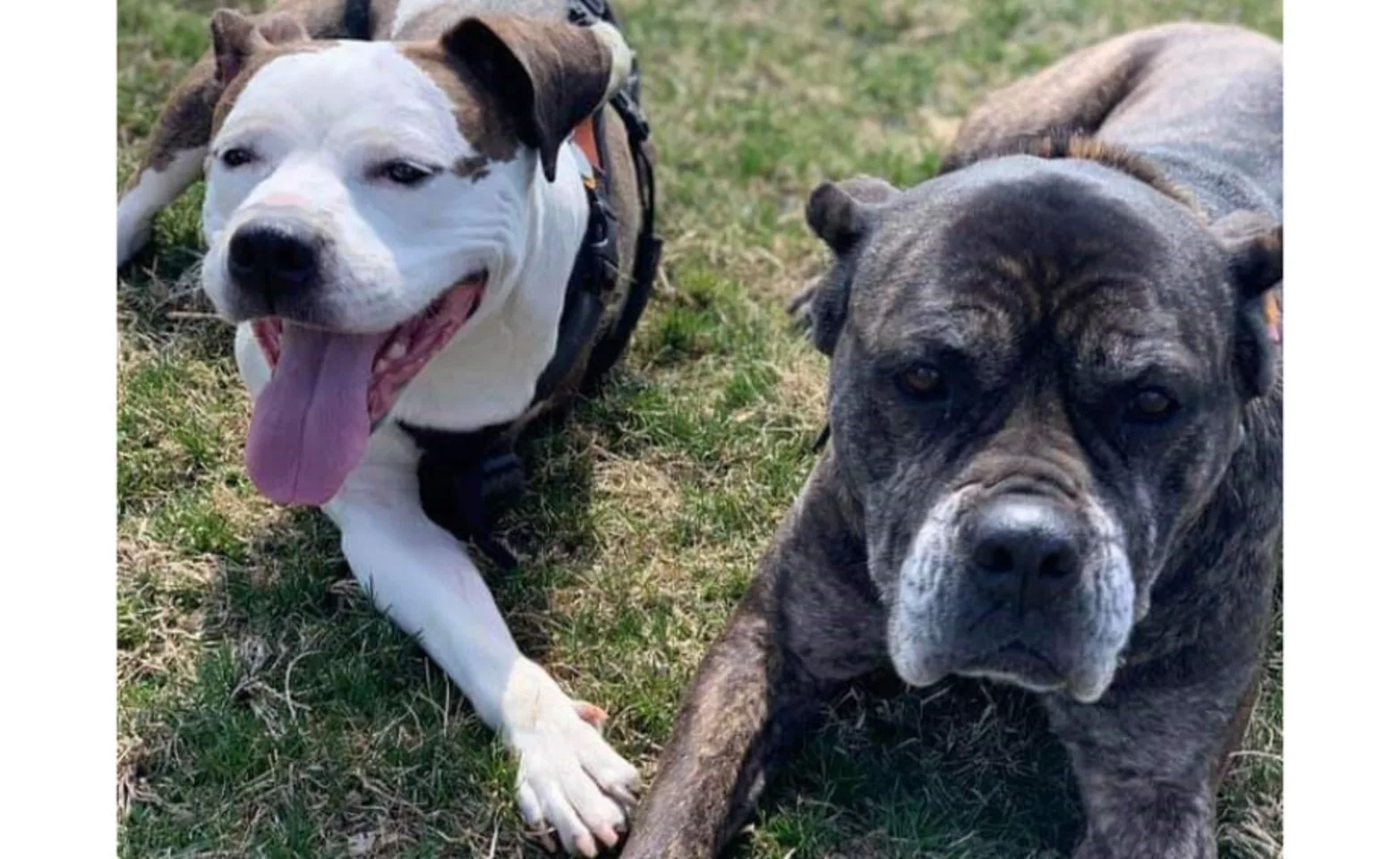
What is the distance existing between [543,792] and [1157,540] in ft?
3.97

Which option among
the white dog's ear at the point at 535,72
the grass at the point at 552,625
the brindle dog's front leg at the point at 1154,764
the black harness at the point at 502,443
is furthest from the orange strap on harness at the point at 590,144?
the brindle dog's front leg at the point at 1154,764

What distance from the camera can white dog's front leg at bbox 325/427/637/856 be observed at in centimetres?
307

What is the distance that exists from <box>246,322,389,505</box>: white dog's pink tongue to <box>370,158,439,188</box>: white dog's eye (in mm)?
316

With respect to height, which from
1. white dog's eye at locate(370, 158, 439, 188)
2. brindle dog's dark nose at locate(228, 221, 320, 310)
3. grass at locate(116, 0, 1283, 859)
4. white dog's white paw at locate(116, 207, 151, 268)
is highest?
white dog's eye at locate(370, 158, 439, 188)

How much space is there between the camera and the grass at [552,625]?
313cm

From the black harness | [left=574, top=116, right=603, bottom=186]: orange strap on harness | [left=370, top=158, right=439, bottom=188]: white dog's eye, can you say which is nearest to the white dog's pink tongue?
[left=370, top=158, right=439, bottom=188]: white dog's eye

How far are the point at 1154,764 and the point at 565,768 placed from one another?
3.56ft

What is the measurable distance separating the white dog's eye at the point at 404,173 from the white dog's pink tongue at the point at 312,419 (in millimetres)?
316

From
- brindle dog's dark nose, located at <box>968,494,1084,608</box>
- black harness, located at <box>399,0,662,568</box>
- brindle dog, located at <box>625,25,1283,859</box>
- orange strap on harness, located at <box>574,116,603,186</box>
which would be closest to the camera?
brindle dog's dark nose, located at <box>968,494,1084,608</box>

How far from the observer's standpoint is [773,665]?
10.8 ft

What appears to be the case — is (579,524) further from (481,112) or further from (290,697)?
(481,112)

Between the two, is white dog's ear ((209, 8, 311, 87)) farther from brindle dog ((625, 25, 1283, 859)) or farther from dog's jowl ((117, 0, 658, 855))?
brindle dog ((625, 25, 1283, 859))

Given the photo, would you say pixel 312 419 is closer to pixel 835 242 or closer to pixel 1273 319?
pixel 835 242

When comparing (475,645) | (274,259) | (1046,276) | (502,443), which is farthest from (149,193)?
(1046,276)
